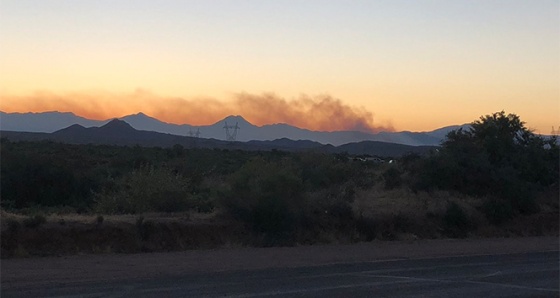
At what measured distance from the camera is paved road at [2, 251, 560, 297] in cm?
1720

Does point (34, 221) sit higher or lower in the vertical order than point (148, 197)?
lower

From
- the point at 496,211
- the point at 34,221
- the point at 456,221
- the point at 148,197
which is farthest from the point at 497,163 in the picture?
the point at 34,221

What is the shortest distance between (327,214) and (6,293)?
1818 centimetres

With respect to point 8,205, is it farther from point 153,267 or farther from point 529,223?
point 529,223

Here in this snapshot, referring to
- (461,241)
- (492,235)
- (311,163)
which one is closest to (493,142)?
(311,163)

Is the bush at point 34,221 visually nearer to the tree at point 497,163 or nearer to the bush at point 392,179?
the tree at point 497,163

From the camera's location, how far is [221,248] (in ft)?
93.2

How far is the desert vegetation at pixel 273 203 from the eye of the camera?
27266mm

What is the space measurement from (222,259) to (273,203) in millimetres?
6323

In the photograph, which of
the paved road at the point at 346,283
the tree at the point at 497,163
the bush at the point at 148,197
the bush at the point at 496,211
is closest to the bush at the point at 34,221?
the bush at the point at 148,197

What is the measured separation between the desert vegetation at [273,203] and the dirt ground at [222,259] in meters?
1.27

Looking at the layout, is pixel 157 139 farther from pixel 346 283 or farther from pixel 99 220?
pixel 346 283

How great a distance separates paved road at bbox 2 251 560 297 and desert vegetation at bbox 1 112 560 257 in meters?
6.51

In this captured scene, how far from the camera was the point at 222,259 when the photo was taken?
82.3ft
